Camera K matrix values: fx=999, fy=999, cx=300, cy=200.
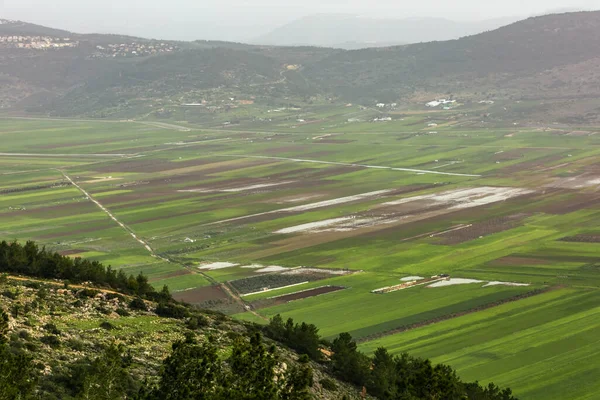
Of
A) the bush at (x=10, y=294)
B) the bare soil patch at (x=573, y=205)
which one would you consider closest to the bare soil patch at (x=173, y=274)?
the bush at (x=10, y=294)

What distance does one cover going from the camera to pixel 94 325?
5316cm

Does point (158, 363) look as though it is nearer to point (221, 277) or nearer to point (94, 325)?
point (94, 325)

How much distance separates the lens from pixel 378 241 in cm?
11456

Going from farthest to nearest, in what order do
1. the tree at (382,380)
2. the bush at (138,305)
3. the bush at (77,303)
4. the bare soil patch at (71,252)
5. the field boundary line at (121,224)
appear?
the field boundary line at (121,224)
the bare soil patch at (71,252)
the bush at (138,305)
the bush at (77,303)
the tree at (382,380)

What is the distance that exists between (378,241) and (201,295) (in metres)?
30.5

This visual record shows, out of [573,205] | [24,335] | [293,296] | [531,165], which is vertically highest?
[24,335]

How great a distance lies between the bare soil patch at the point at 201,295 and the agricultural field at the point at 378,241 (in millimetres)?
117

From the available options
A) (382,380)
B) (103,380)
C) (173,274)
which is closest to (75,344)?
(103,380)

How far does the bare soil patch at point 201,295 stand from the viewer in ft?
289

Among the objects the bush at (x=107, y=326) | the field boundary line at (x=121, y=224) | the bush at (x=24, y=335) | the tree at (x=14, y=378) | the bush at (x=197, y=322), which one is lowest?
the field boundary line at (x=121, y=224)

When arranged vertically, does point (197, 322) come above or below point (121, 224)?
above

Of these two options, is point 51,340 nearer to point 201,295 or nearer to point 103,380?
point 103,380

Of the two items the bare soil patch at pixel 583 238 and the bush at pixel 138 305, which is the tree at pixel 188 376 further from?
the bare soil patch at pixel 583 238

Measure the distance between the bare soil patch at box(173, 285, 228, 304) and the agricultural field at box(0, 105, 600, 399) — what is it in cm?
12
